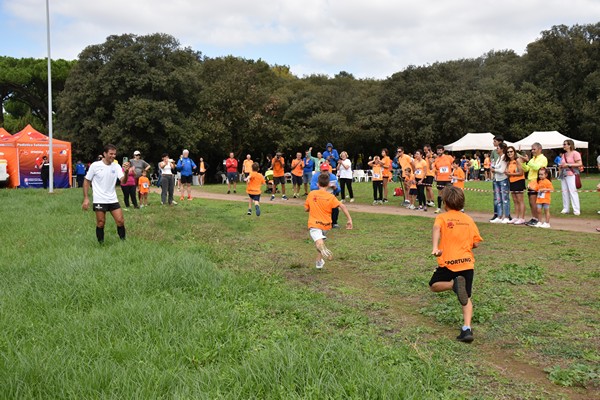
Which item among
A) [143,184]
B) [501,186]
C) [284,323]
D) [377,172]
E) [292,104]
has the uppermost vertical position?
[292,104]

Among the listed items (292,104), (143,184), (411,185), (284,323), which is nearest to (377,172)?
(411,185)

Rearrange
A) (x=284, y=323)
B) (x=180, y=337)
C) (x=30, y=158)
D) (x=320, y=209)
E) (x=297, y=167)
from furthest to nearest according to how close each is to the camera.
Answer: (x=30, y=158) < (x=297, y=167) < (x=320, y=209) < (x=284, y=323) < (x=180, y=337)

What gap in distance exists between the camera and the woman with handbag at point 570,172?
43.2ft

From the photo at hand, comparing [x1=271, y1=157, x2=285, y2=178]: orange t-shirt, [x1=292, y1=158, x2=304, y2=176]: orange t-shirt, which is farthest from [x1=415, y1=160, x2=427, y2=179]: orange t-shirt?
[x1=271, y1=157, x2=285, y2=178]: orange t-shirt

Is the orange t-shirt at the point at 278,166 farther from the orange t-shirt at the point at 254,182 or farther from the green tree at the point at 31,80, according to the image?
the green tree at the point at 31,80

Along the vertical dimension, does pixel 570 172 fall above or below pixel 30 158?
below

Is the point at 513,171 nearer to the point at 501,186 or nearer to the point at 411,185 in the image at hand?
the point at 501,186

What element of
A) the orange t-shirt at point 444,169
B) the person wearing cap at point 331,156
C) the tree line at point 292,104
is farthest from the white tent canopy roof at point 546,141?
the orange t-shirt at point 444,169

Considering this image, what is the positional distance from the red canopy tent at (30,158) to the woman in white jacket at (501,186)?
24.3 metres

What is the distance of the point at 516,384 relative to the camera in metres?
3.82

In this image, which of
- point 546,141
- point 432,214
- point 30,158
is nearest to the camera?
point 432,214

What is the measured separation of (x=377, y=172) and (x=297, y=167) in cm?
368

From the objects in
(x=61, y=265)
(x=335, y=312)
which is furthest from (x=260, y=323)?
(x=61, y=265)

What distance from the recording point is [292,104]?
44469 mm
